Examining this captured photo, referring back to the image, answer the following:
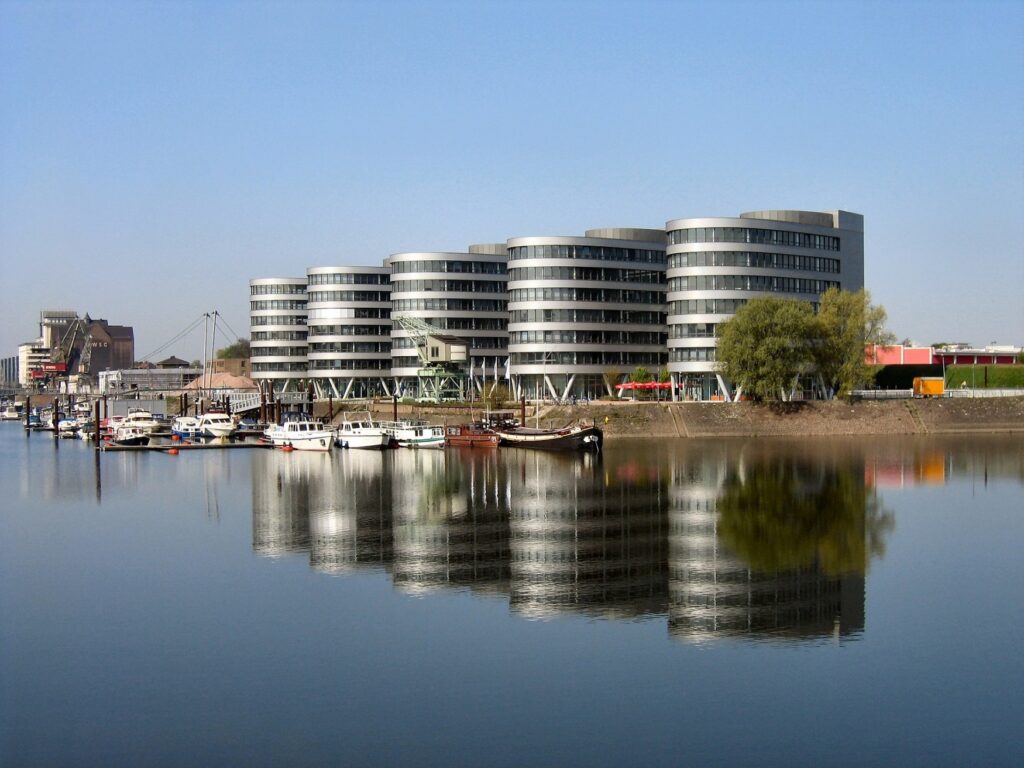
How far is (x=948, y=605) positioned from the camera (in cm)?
3684

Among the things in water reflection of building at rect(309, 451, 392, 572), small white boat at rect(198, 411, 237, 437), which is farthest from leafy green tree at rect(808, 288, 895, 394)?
small white boat at rect(198, 411, 237, 437)

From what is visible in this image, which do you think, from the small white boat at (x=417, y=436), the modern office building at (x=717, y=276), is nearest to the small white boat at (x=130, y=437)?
the small white boat at (x=417, y=436)

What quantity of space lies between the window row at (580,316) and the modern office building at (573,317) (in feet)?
0.42

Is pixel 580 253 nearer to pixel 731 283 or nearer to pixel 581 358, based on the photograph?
pixel 581 358

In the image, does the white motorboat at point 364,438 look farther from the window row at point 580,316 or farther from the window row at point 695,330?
the window row at point 695,330

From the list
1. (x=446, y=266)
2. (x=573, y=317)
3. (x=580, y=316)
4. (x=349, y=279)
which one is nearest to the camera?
(x=573, y=317)

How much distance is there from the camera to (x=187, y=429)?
128250mm

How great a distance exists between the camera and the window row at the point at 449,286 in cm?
16600

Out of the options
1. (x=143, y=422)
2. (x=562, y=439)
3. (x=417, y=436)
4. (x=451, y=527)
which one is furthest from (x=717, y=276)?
(x=451, y=527)

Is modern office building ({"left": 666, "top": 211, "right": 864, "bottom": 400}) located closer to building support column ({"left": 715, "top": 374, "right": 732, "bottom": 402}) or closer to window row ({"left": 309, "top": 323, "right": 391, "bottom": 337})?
building support column ({"left": 715, "top": 374, "right": 732, "bottom": 402})

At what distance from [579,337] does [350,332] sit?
47.4m

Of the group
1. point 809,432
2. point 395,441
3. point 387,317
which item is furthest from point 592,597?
point 387,317

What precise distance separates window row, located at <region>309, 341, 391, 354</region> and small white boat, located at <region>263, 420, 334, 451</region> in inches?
2401

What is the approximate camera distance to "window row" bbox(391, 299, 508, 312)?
166m
